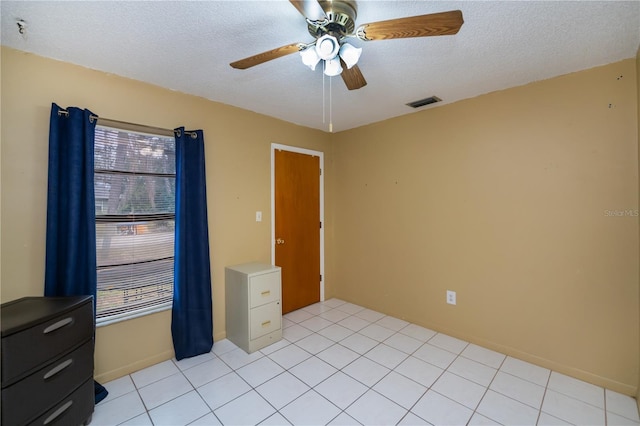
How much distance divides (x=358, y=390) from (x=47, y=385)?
1.81m

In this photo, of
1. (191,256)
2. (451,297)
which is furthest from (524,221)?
(191,256)

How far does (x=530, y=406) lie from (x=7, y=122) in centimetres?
380

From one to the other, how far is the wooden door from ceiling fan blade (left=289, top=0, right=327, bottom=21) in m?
1.93

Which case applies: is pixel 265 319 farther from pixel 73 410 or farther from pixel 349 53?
pixel 349 53

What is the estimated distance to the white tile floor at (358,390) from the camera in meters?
1.74

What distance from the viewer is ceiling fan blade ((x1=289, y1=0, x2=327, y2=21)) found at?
117 centimetres

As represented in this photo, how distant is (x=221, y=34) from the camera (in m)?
1.63

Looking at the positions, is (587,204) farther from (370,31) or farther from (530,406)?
(370,31)

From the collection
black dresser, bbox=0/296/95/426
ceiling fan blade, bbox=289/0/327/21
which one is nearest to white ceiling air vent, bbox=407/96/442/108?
ceiling fan blade, bbox=289/0/327/21

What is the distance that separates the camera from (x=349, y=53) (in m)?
1.42

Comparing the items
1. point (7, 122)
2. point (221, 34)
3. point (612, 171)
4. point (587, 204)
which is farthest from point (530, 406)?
point (7, 122)

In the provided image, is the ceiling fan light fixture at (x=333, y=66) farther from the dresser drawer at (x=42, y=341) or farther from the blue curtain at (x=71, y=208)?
the dresser drawer at (x=42, y=341)

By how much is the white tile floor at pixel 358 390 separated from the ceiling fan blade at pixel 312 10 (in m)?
2.19

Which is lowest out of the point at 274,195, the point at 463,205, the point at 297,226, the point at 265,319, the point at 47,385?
the point at 265,319
